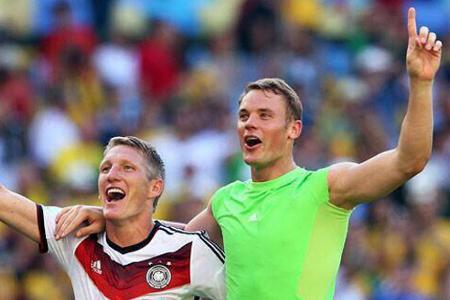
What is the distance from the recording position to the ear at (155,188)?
343 inches

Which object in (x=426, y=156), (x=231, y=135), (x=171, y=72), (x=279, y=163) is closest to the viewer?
(x=426, y=156)

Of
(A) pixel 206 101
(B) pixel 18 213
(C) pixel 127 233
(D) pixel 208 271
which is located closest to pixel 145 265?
(C) pixel 127 233

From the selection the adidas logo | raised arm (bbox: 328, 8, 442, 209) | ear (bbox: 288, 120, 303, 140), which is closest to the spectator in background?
the adidas logo

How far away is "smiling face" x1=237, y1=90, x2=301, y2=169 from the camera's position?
27.3ft

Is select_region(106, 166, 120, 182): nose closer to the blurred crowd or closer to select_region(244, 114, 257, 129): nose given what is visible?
select_region(244, 114, 257, 129): nose

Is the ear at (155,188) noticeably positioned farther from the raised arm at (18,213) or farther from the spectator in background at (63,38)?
the spectator in background at (63,38)

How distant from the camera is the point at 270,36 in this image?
16.4 meters

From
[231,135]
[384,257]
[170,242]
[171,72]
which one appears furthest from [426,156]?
[171,72]

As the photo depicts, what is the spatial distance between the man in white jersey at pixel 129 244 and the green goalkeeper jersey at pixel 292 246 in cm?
36

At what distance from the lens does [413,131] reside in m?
7.49

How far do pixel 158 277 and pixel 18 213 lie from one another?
0.82 metres

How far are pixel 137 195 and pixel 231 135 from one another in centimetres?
655

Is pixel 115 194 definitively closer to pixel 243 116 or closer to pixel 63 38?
pixel 243 116

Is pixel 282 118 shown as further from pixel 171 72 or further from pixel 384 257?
pixel 171 72
